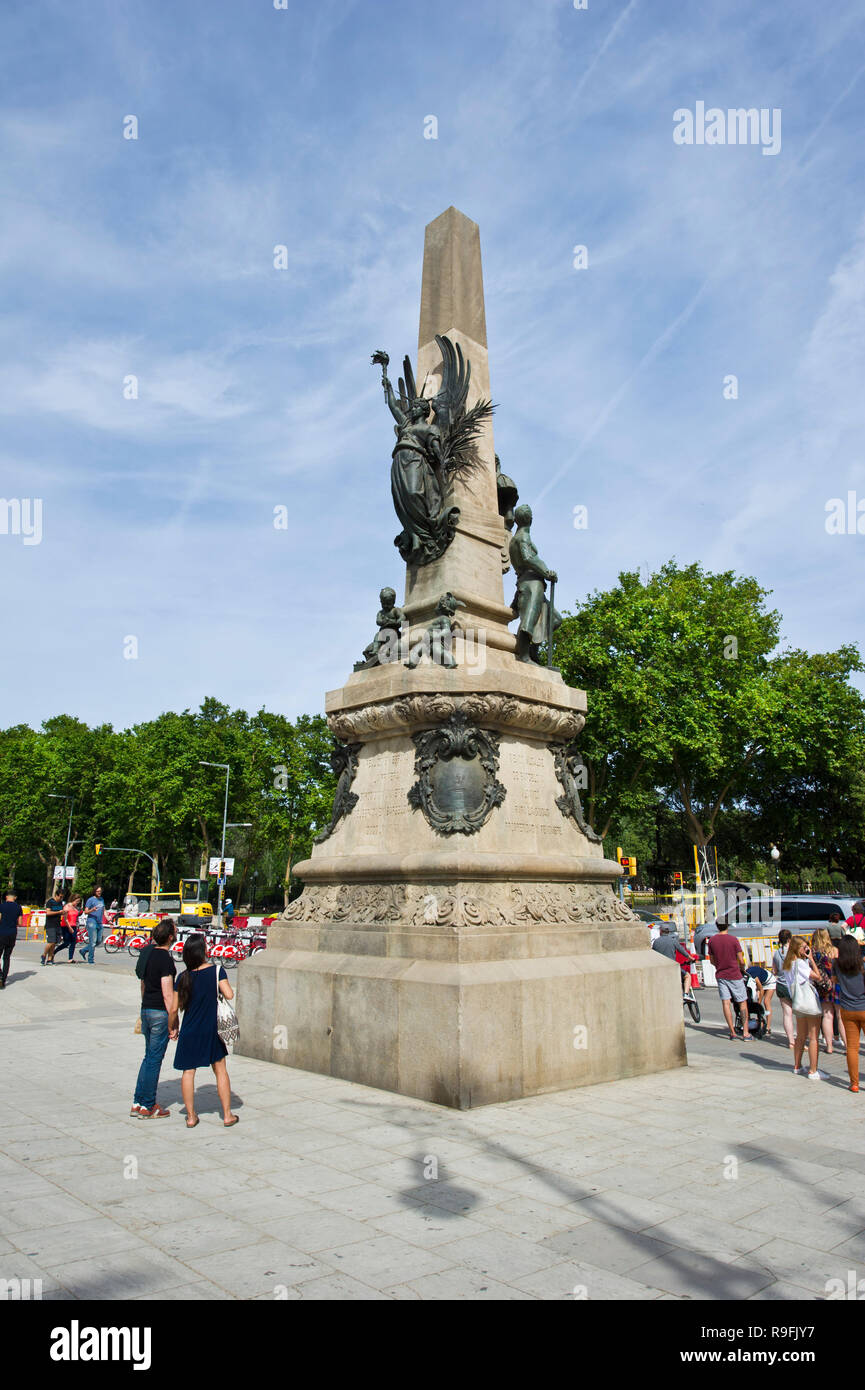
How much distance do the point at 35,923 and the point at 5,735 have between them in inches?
1551

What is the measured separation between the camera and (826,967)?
11.9 meters

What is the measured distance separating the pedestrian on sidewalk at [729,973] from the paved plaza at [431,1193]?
3692 mm

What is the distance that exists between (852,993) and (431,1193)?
5664 mm

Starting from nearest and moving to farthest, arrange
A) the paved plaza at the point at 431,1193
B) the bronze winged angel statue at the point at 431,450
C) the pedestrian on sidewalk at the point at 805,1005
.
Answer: the paved plaza at the point at 431,1193 → the pedestrian on sidewalk at the point at 805,1005 → the bronze winged angel statue at the point at 431,450

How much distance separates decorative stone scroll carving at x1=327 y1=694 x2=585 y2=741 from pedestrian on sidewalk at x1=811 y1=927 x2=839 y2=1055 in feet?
13.8

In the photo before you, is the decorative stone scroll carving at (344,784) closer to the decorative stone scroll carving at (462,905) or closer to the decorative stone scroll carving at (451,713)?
the decorative stone scroll carving at (451,713)

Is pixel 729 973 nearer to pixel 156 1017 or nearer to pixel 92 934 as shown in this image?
pixel 156 1017

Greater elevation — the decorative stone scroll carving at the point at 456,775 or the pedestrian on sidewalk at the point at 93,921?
the decorative stone scroll carving at the point at 456,775

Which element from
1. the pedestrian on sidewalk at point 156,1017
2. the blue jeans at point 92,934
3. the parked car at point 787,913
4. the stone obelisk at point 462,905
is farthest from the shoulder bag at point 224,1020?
the blue jeans at point 92,934

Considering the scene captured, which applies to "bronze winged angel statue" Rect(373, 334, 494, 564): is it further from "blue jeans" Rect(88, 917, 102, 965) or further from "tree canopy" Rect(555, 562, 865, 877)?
"tree canopy" Rect(555, 562, 865, 877)

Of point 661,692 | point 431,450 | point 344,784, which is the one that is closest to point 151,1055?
point 344,784

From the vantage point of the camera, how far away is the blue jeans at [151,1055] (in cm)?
718

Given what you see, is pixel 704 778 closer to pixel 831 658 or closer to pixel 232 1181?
pixel 831 658

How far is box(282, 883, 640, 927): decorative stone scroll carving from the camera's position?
838cm
